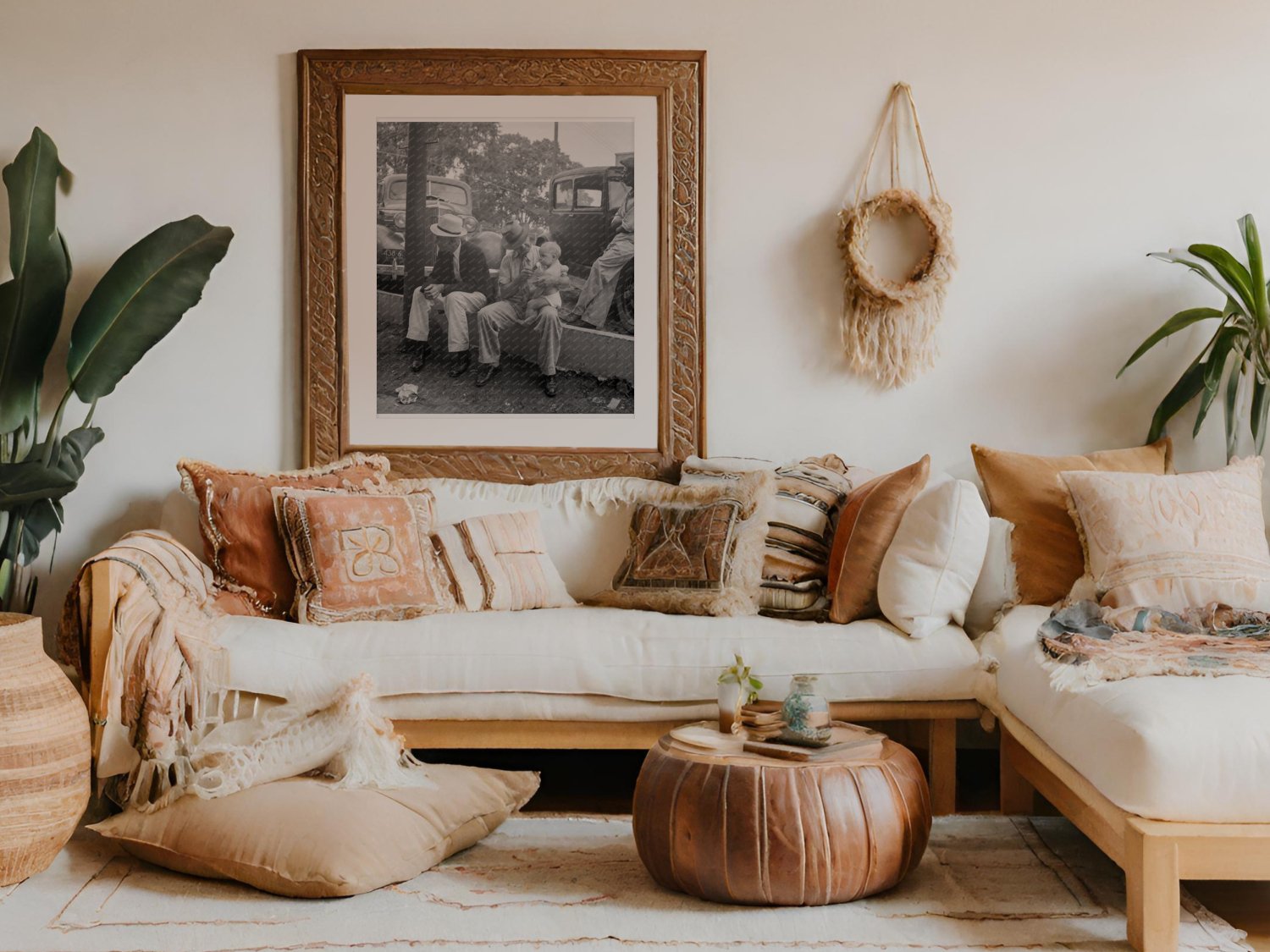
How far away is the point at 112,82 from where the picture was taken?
3.71 m

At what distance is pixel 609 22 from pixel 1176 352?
7.00 ft

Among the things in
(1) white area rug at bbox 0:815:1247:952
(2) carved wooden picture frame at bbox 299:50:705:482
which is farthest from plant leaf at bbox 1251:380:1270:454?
(2) carved wooden picture frame at bbox 299:50:705:482

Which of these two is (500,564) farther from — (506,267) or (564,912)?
(564,912)

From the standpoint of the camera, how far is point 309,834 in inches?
91.7

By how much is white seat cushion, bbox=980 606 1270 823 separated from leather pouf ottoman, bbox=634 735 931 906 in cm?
38

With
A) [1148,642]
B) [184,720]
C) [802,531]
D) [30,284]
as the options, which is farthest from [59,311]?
[1148,642]

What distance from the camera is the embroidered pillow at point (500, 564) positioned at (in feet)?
10.7

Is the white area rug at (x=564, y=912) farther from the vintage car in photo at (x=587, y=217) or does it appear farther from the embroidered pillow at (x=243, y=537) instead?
the vintage car in photo at (x=587, y=217)

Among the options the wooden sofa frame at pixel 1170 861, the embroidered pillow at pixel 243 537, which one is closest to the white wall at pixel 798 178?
the embroidered pillow at pixel 243 537

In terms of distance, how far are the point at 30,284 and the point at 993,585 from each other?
296 cm

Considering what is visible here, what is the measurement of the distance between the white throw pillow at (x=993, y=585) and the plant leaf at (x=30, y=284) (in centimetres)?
285

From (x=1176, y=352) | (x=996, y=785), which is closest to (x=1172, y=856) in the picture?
(x=996, y=785)

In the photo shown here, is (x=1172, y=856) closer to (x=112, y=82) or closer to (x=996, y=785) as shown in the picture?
(x=996, y=785)

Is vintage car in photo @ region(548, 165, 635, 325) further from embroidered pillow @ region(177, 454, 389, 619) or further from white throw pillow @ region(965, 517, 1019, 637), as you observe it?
white throw pillow @ region(965, 517, 1019, 637)
